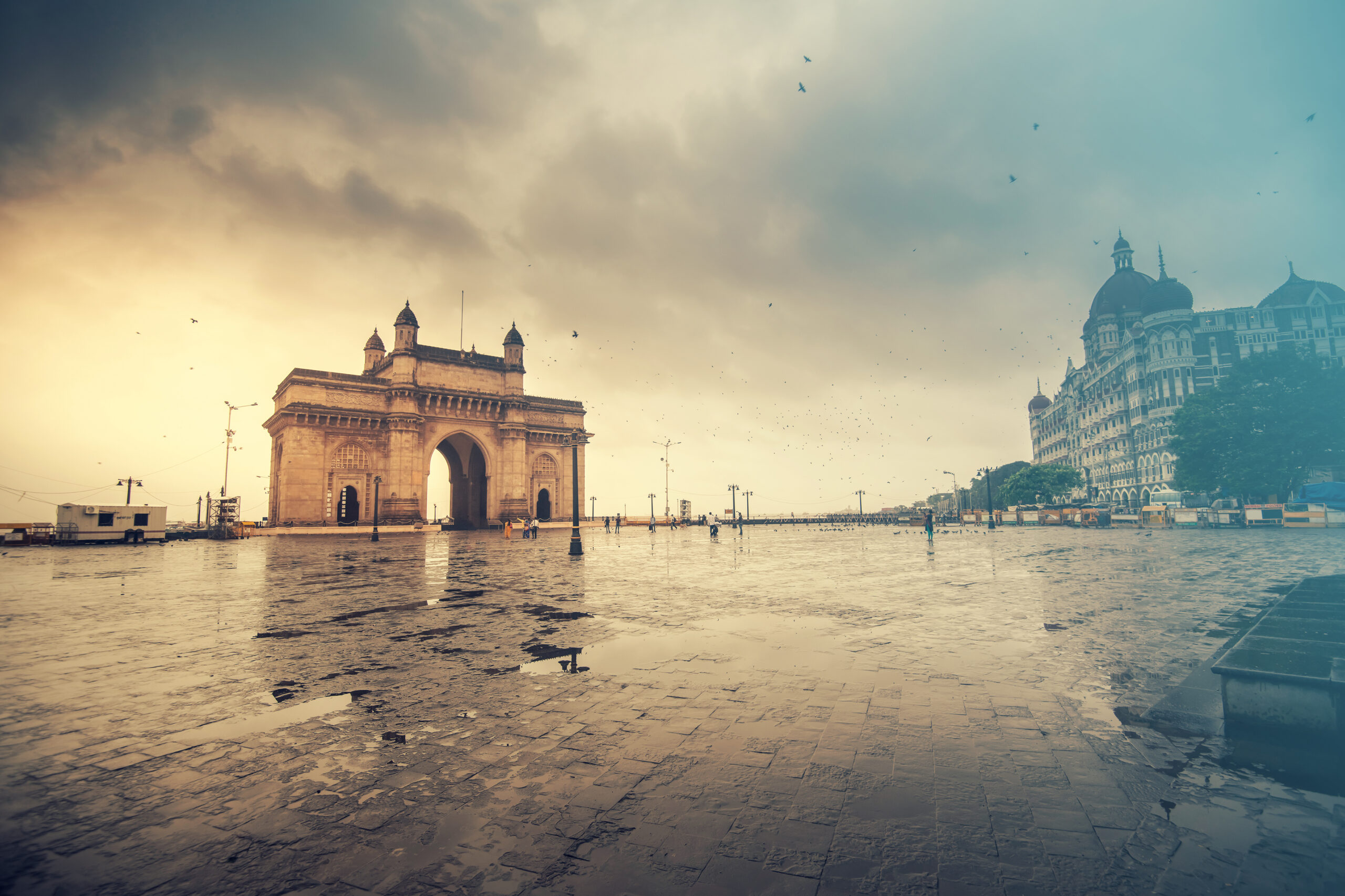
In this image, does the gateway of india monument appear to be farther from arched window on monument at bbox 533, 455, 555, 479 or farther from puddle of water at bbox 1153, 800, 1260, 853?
puddle of water at bbox 1153, 800, 1260, 853

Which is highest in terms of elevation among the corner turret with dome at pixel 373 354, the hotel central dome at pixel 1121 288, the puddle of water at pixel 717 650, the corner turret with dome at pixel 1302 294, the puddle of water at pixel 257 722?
the hotel central dome at pixel 1121 288

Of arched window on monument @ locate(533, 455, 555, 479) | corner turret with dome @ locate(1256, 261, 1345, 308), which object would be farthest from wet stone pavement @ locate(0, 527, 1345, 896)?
corner turret with dome @ locate(1256, 261, 1345, 308)

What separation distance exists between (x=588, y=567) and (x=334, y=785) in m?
13.9

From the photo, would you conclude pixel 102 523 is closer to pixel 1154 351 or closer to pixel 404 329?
pixel 404 329

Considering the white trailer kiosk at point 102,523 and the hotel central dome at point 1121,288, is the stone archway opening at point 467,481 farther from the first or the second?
the hotel central dome at point 1121,288

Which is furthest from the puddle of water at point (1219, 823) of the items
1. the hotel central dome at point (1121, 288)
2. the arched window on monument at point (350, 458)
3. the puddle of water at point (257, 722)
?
the hotel central dome at point (1121, 288)

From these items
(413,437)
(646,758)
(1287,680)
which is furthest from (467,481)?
(1287,680)

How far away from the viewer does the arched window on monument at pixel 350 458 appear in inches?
1850

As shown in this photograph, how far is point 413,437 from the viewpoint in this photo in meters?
48.9

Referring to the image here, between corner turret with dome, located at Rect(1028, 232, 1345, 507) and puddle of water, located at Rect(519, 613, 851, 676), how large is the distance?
56.0m

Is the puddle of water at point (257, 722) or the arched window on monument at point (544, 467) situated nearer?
the puddle of water at point (257, 722)

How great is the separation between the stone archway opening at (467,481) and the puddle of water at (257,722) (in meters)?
53.4

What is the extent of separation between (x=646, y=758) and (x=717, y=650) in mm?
2928

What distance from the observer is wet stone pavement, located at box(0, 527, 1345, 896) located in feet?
7.93
